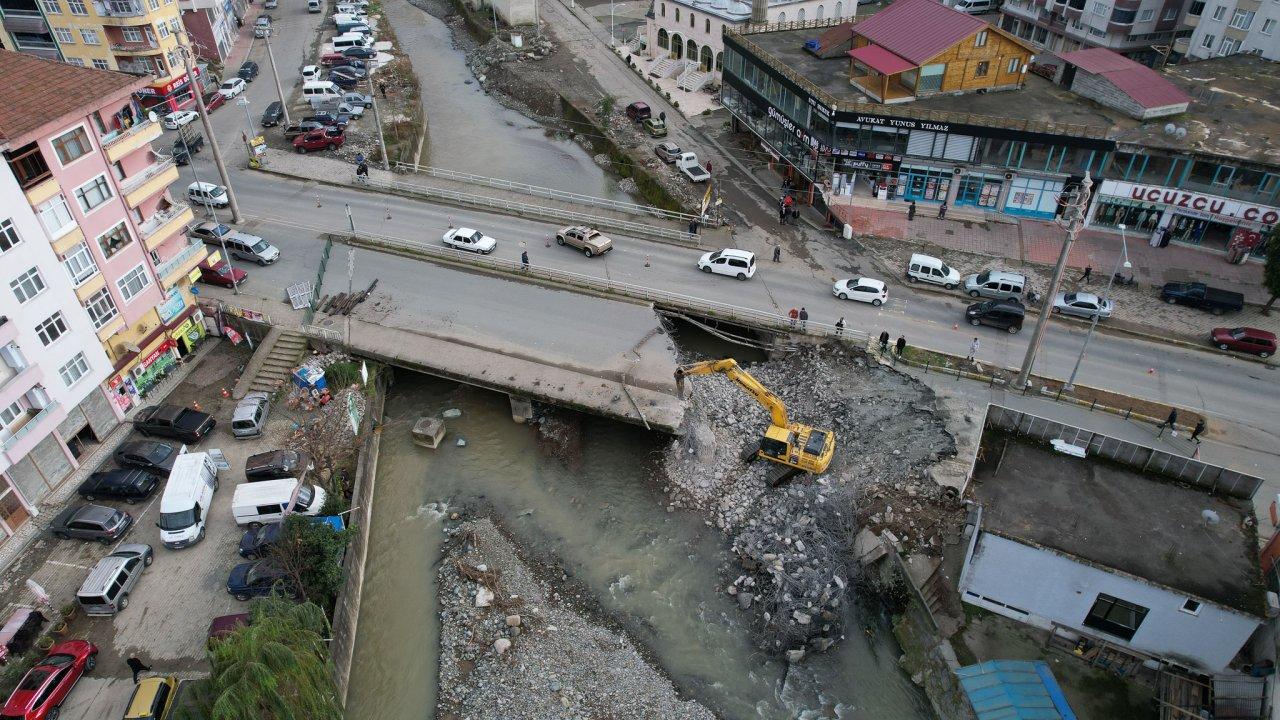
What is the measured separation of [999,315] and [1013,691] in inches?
830

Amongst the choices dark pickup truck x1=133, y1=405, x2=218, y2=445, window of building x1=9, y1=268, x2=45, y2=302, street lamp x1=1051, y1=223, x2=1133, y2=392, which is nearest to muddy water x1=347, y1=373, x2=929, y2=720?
dark pickup truck x1=133, y1=405, x2=218, y2=445

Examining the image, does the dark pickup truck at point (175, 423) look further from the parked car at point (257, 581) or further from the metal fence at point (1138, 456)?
the metal fence at point (1138, 456)

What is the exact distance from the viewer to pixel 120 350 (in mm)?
36250

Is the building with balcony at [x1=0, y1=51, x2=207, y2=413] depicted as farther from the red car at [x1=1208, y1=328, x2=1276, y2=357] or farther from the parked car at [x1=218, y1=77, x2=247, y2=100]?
the red car at [x1=1208, y1=328, x2=1276, y2=357]

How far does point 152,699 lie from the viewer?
25438mm

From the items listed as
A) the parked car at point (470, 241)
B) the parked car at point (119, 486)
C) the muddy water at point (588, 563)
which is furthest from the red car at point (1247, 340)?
the parked car at point (119, 486)

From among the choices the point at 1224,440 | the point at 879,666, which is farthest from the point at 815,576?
the point at 1224,440

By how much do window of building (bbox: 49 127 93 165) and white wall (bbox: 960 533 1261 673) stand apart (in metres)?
37.8

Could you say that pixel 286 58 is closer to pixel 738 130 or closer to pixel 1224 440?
pixel 738 130

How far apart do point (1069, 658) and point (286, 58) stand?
81288 mm

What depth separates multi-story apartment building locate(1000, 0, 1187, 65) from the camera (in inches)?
2542

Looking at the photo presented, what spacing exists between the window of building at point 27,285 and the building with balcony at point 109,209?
52.7 inches

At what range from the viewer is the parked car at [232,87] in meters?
67.8

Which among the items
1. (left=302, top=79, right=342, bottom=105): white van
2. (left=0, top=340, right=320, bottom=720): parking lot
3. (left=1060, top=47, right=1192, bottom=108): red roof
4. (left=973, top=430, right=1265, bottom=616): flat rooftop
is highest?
(left=1060, top=47, right=1192, bottom=108): red roof
